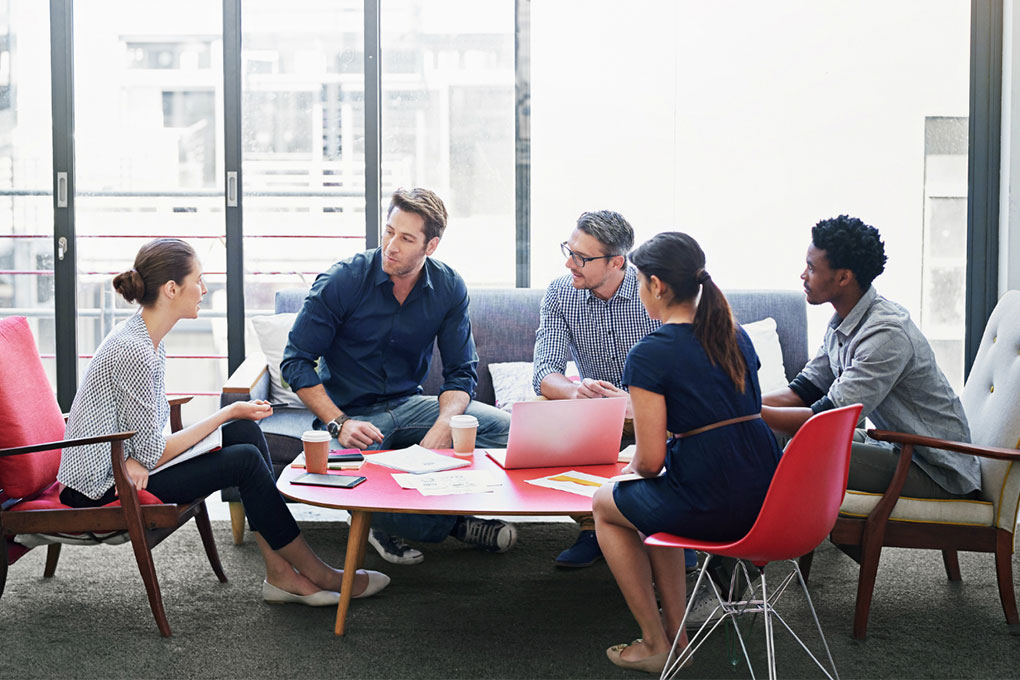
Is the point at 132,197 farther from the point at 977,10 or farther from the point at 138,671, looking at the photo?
the point at 977,10

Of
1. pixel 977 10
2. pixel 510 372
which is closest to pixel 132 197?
pixel 510 372

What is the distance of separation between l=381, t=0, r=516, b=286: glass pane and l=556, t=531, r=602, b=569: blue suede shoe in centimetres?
177

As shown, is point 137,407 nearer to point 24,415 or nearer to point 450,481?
point 24,415

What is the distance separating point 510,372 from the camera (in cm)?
393

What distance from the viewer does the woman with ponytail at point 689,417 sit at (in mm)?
2160

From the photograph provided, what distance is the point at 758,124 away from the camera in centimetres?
454

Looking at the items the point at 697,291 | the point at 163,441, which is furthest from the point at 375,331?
the point at 697,291

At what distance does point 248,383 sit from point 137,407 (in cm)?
102

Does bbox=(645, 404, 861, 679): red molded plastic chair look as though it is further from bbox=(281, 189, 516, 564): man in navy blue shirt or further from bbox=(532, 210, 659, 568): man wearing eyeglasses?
bbox=(281, 189, 516, 564): man in navy blue shirt

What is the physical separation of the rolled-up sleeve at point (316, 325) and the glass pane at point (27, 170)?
208 centimetres

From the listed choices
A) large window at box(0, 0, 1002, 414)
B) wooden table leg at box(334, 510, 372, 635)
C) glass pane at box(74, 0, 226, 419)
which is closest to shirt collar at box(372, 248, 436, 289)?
wooden table leg at box(334, 510, 372, 635)

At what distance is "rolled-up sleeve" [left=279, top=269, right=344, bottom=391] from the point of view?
10.8 ft

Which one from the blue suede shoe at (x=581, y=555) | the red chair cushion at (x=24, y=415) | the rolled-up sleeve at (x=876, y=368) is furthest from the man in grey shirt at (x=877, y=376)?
the red chair cushion at (x=24, y=415)

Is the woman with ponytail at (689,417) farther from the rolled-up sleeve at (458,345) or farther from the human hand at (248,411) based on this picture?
the rolled-up sleeve at (458,345)
